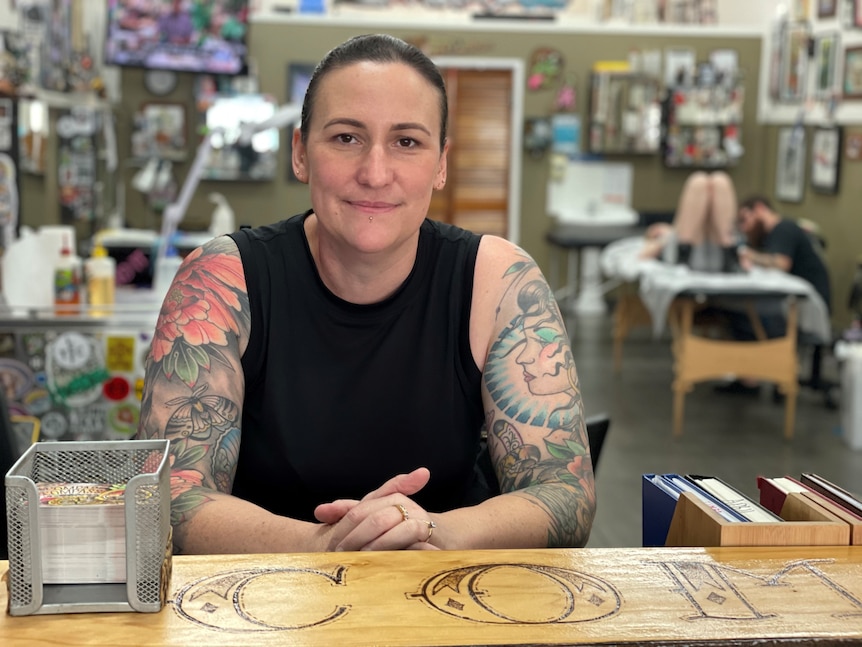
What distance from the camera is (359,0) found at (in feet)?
31.0

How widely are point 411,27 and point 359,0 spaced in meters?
0.63

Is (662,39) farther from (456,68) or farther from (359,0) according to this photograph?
(359,0)

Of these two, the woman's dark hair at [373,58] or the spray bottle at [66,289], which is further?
the spray bottle at [66,289]

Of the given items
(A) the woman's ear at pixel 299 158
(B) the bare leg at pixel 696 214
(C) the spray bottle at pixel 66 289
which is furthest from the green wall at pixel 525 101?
(A) the woman's ear at pixel 299 158

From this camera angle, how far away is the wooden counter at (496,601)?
3.59ft

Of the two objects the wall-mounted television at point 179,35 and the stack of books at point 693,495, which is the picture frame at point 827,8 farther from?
the stack of books at point 693,495

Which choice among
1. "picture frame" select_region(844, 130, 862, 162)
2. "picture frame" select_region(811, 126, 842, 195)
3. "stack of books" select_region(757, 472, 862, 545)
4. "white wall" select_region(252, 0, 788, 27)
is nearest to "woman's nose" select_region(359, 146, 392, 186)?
"stack of books" select_region(757, 472, 862, 545)

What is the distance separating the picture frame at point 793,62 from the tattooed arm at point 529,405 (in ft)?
24.4

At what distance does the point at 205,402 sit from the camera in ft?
5.65

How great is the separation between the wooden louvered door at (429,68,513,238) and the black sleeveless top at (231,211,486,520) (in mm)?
7567

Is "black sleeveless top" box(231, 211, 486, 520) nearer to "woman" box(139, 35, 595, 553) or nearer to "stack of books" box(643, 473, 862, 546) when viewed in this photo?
"woman" box(139, 35, 595, 553)

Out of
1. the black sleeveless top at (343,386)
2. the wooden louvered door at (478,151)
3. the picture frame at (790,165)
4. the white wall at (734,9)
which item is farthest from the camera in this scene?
the white wall at (734,9)

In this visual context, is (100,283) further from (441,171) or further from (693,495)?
(693,495)

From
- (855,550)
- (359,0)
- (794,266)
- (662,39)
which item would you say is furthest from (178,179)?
(855,550)
